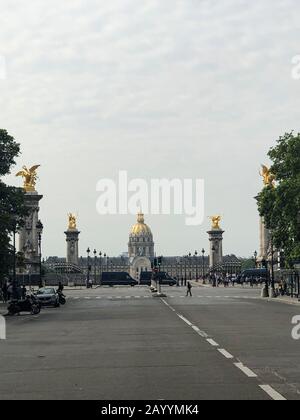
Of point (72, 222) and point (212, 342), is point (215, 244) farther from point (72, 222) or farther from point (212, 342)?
point (212, 342)

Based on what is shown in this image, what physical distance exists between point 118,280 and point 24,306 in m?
105

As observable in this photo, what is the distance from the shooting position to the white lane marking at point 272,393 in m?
11.4

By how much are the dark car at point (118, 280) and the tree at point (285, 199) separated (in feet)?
289

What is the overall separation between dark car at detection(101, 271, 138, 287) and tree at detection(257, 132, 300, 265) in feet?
289

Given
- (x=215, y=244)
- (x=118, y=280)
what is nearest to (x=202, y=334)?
(x=118, y=280)

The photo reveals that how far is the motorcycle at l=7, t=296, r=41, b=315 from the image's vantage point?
137ft

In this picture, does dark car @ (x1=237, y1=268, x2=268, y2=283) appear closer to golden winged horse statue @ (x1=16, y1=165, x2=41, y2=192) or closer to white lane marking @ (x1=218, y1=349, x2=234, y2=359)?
golden winged horse statue @ (x1=16, y1=165, x2=41, y2=192)

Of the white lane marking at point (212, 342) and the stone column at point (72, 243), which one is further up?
the stone column at point (72, 243)

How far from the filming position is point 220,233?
16912cm

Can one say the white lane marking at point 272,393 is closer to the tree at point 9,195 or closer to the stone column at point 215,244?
the tree at point 9,195

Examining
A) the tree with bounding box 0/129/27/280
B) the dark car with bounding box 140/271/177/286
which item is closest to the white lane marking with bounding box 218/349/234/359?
the tree with bounding box 0/129/27/280

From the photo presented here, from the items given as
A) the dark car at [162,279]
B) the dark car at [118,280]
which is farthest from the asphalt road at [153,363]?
the dark car at [118,280]
